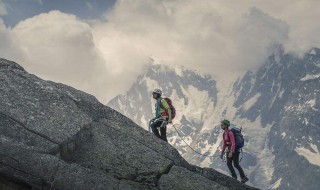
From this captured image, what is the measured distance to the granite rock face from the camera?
18.8 metres

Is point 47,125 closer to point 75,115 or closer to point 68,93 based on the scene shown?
point 75,115

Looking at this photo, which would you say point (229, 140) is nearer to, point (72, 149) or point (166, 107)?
point (166, 107)

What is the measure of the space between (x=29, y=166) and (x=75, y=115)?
3.45 meters

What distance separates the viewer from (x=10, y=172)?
61.0ft

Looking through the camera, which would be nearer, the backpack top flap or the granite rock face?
the granite rock face

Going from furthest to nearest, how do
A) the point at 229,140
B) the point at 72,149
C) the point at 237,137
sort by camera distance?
the point at 229,140 → the point at 237,137 → the point at 72,149

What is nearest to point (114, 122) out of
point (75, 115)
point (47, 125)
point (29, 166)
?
point (75, 115)

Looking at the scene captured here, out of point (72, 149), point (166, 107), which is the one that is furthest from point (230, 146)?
point (72, 149)

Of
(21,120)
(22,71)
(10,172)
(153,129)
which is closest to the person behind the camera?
(10,172)

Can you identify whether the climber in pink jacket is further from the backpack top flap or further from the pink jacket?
the backpack top flap

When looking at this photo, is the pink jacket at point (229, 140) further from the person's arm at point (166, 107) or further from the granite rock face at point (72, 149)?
the person's arm at point (166, 107)

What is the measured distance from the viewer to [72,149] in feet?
67.1

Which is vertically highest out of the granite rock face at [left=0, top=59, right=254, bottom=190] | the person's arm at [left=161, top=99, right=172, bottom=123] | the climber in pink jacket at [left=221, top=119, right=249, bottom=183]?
the person's arm at [left=161, top=99, right=172, bottom=123]

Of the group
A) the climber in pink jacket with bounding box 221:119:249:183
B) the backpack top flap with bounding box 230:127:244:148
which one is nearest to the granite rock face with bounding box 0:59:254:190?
the climber in pink jacket with bounding box 221:119:249:183
